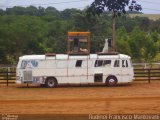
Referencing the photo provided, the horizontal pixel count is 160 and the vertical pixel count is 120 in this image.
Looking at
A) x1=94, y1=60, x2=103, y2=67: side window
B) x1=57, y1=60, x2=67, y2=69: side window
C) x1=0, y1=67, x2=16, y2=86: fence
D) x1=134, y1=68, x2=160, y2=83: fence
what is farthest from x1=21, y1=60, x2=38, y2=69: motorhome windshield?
x1=134, y1=68, x2=160, y2=83: fence

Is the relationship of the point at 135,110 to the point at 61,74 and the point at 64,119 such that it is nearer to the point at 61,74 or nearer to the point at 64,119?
the point at 64,119

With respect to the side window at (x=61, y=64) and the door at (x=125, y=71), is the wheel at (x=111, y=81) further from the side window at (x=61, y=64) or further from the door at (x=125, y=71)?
the side window at (x=61, y=64)

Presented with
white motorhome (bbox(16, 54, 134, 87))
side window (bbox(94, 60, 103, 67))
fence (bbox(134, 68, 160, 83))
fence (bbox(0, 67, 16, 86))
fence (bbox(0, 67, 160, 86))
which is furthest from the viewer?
fence (bbox(134, 68, 160, 83))

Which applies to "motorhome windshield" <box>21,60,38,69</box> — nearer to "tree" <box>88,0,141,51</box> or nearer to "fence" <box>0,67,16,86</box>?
"fence" <box>0,67,16,86</box>

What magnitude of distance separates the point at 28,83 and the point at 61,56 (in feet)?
9.09

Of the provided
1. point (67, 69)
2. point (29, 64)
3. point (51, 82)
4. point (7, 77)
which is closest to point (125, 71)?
point (67, 69)

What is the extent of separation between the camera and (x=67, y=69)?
29.6 meters

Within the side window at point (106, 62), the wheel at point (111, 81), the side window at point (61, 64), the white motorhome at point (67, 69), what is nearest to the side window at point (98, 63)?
the white motorhome at point (67, 69)

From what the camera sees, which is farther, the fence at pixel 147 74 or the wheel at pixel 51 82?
the fence at pixel 147 74

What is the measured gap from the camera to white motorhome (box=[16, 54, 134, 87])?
29672 millimetres

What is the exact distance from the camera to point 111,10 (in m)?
9.25

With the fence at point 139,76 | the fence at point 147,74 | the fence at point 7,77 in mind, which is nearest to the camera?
the fence at point 7,77

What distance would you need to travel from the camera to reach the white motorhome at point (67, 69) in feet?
97.3

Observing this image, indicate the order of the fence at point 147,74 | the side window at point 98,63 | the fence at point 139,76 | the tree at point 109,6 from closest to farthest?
the tree at point 109,6 → the side window at point 98,63 → the fence at point 139,76 → the fence at point 147,74
